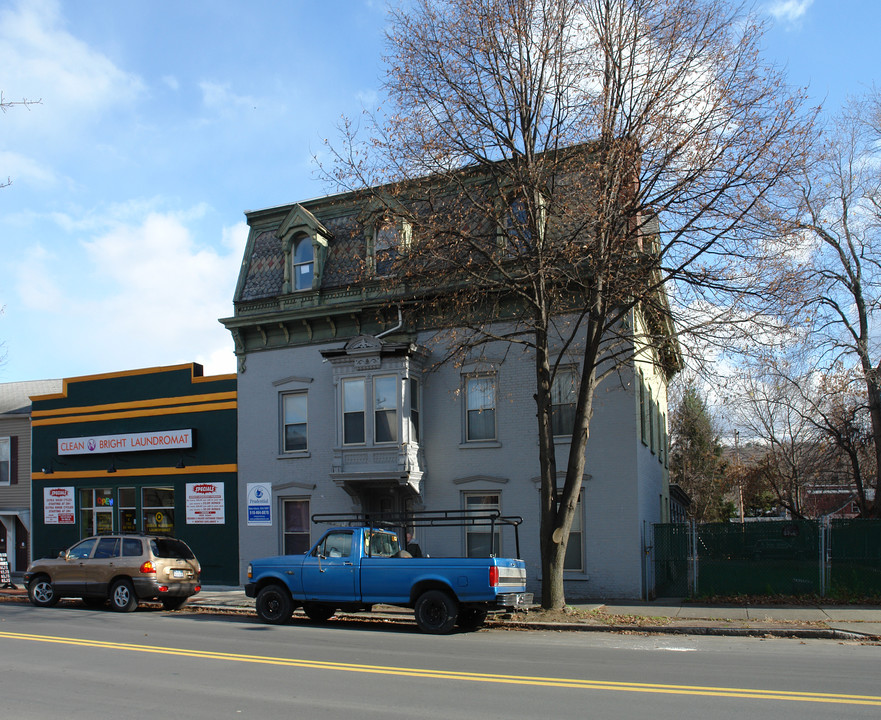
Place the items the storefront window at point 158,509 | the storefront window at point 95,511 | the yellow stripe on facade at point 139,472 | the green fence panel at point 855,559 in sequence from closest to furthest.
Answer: the green fence panel at point 855,559
the yellow stripe on facade at point 139,472
the storefront window at point 158,509
the storefront window at point 95,511

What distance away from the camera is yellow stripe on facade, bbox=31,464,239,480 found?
23.4 meters

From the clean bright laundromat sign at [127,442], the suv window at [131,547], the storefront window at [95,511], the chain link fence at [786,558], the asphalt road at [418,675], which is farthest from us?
the storefront window at [95,511]

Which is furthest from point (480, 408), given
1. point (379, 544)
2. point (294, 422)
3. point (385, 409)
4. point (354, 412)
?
point (379, 544)

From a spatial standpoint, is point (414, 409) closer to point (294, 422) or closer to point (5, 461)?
point (294, 422)

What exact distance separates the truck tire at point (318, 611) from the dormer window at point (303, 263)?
9955mm

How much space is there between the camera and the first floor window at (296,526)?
22.2 metres

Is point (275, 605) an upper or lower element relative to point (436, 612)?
lower

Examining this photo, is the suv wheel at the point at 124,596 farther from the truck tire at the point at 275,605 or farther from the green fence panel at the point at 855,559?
the green fence panel at the point at 855,559

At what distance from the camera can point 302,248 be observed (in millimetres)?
23062

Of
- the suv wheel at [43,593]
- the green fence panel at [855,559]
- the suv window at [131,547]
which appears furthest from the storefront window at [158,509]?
the green fence panel at [855,559]

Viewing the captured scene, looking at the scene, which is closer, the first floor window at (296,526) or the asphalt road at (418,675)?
the asphalt road at (418,675)

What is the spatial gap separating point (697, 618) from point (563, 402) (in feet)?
20.0

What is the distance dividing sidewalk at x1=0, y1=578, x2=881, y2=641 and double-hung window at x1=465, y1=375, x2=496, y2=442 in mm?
4872

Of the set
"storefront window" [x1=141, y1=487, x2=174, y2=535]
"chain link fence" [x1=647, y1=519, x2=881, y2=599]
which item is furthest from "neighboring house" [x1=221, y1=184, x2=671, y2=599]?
"storefront window" [x1=141, y1=487, x2=174, y2=535]
